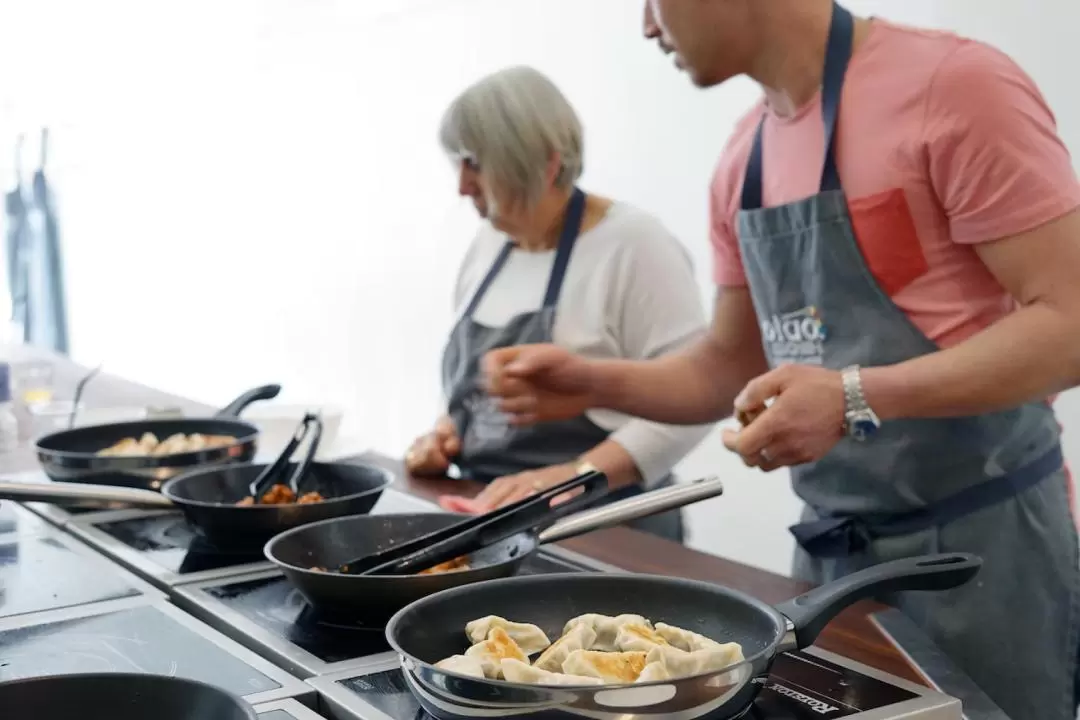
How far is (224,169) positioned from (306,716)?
18.9ft

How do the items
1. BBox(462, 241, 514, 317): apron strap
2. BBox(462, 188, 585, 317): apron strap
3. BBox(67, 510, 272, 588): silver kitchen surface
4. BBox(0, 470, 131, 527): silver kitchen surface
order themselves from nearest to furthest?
BBox(67, 510, 272, 588): silver kitchen surface
BBox(0, 470, 131, 527): silver kitchen surface
BBox(462, 188, 585, 317): apron strap
BBox(462, 241, 514, 317): apron strap

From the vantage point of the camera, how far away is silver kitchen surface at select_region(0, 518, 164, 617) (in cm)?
103

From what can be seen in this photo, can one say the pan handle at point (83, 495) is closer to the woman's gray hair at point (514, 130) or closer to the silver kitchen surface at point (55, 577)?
the silver kitchen surface at point (55, 577)

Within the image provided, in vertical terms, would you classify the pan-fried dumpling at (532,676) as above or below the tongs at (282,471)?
above

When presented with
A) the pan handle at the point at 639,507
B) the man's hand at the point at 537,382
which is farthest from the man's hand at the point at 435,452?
the pan handle at the point at 639,507

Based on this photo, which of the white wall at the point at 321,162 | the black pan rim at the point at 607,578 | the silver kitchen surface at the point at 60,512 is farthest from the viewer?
the white wall at the point at 321,162

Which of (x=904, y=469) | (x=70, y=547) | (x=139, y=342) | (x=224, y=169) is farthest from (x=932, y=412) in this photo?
(x=139, y=342)

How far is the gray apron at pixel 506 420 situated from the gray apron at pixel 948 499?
0.61 m

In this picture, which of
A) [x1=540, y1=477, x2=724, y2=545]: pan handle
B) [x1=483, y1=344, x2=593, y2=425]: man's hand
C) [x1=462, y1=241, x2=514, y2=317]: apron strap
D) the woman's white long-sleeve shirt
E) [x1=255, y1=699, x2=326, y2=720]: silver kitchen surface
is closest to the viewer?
[x1=255, y1=699, x2=326, y2=720]: silver kitchen surface

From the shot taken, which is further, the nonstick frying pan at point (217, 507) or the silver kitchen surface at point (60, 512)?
the silver kitchen surface at point (60, 512)

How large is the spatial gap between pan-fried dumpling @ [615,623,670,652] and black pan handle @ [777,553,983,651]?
0.29ft

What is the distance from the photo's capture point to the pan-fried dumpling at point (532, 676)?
0.67 meters

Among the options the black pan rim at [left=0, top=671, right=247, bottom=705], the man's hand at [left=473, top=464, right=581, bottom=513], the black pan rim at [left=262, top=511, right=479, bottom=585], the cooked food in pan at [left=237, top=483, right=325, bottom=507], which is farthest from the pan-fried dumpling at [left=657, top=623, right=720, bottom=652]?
the man's hand at [left=473, top=464, right=581, bottom=513]

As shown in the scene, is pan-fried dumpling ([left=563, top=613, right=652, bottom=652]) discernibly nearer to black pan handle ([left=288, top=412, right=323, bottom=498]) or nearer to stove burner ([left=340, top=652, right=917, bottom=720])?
stove burner ([left=340, top=652, right=917, bottom=720])
